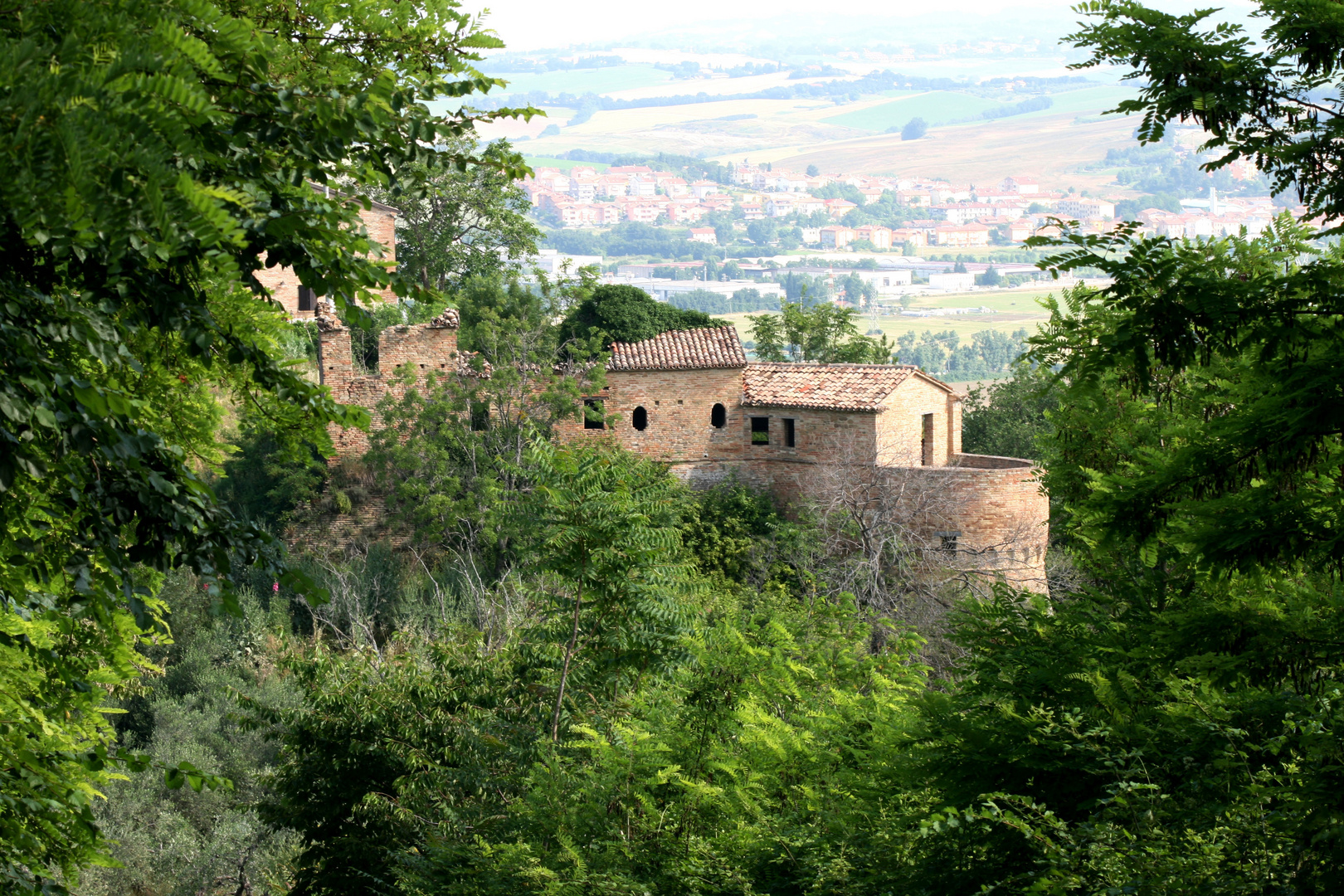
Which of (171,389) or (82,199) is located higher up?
(82,199)

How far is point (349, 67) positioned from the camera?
5383mm

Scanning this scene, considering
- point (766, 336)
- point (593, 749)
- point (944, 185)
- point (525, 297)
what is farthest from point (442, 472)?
point (944, 185)

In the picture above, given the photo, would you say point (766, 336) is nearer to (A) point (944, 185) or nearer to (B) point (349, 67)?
(B) point (349, 67)

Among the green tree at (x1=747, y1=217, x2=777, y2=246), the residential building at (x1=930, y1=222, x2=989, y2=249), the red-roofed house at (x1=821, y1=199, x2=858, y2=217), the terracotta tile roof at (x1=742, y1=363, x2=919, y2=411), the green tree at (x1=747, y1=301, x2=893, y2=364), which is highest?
the red-roofed house at (x1=821, y1=199, x2=858, y2=217)

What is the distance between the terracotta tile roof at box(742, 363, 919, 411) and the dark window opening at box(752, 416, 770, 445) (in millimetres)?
511

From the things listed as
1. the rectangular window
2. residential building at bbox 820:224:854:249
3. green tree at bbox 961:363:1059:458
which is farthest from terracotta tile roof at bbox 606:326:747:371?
residential building at bbox 820:224:854:249

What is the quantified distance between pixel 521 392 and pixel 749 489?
5922 mm

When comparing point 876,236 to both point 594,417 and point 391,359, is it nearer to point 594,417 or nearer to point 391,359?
point 594,417

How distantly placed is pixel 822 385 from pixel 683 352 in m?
3.50

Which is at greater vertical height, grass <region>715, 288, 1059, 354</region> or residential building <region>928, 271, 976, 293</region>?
residential building <region>928, 271, 976, 293</region>

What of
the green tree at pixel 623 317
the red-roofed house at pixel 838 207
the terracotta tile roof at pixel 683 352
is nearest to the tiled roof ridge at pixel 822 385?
the terracotta tile roof at pixel 683 352

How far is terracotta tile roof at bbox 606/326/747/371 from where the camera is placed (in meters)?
28.6

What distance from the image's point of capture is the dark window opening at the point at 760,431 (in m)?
28.7

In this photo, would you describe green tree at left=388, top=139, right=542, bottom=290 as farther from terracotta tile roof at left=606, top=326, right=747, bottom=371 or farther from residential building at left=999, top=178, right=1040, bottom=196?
residential building at left=999, top=178, right=1040, bottom=196
